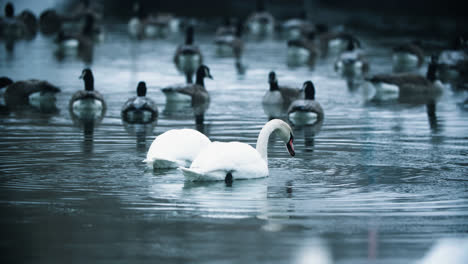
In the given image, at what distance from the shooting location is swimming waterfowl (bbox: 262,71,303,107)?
77.5 feet

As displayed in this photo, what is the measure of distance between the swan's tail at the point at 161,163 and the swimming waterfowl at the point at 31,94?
9892mm

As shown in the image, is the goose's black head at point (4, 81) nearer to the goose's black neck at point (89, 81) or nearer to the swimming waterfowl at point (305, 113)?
the goose's black neck at point (89, 81)

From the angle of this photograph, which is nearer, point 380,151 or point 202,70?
point 380,151

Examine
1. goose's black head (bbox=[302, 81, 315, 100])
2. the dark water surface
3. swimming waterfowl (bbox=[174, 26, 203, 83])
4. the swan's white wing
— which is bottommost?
the dark water surface

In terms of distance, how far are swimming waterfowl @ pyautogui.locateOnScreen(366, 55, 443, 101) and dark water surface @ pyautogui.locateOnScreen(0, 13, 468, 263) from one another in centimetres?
397

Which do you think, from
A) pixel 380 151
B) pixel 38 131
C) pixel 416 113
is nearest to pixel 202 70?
pixel 416 113

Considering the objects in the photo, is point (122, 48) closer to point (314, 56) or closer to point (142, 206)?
point (314, 56)

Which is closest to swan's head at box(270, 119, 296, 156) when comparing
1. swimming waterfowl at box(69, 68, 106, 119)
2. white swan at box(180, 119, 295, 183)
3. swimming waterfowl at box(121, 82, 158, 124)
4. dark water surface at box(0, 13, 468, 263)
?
dark water surface at box(0, 13, 468, 263)

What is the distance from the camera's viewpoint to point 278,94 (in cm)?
2381

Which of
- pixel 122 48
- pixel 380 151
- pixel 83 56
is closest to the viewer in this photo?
pixel 380 151

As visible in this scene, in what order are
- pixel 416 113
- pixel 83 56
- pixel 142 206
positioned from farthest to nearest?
pixel 83 56, pixel 416 113, pixel 142 206

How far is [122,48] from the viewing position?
40.8 metres

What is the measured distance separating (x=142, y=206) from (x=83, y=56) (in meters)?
27.0

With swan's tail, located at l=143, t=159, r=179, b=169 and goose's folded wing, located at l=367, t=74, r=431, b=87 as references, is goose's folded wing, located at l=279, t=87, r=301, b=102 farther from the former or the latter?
swan's tail, located at l=143, t=159, r=179, b=169
